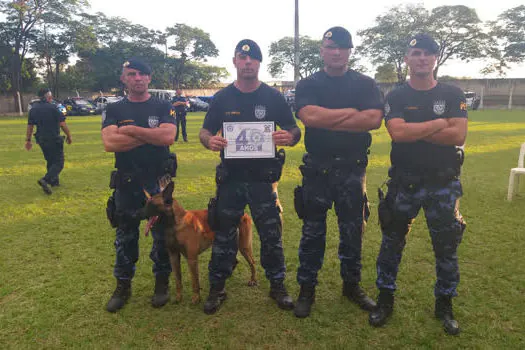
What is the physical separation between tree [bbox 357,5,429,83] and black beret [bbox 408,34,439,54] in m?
58.1

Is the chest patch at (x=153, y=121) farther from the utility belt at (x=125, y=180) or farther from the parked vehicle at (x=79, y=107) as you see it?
the parked vehicle at (x=79, y=107)

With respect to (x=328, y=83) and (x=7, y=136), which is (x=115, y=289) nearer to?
(x=328, y=83)

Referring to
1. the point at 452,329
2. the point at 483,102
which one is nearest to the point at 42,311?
the point at 452,329

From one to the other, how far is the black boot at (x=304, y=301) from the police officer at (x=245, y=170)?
0.34 feet

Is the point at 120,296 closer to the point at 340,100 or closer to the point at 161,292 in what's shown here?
the point at 161,292

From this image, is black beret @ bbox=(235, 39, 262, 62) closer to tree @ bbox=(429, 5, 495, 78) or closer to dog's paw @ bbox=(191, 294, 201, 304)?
dog's paw @ bbox=(191, 294, 201, 304)

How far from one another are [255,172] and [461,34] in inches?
2386

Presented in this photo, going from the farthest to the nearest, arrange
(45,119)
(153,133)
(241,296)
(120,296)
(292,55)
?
(292,55), (45,119), (241,296), (120,296), (153,133)

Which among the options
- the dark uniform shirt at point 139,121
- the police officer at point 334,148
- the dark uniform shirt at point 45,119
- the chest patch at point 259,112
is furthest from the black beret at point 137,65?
the dark uniform shirt at point 45,119

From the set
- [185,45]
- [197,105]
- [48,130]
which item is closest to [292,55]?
[185,45]

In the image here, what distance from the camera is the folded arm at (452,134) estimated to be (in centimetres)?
309

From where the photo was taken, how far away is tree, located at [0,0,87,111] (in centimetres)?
3872

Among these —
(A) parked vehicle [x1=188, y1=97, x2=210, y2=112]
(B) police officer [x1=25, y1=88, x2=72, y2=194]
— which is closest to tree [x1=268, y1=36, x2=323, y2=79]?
(A) parked vehicle [x1=188, y1=97, x2=210, y2=112]

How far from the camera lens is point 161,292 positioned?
385cm
